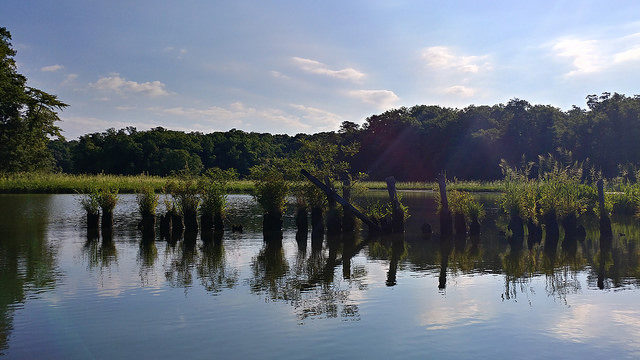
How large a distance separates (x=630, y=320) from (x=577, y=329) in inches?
55.8

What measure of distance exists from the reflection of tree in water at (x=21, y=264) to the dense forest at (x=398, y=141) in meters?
44.8

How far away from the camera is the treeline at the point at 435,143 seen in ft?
Result: 261

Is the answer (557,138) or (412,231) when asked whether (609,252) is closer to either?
(412,231)

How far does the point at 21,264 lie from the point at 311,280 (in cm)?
830

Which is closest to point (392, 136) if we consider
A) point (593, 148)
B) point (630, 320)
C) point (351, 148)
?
point (593, 148)

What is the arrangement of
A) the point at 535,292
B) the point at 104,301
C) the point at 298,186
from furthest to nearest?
the point at 298,186 → the point at 535,292 → the point at 104,301

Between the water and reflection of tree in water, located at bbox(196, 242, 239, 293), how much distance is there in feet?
Result: 0.11

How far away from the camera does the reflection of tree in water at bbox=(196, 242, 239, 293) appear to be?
480 inches

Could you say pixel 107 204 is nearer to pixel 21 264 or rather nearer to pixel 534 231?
pixel 21 264

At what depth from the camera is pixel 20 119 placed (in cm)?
6331

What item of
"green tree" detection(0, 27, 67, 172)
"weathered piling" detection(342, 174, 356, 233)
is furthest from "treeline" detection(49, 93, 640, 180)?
"weathered piling" detection(342, 174, 356, 233)

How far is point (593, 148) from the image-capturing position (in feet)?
260

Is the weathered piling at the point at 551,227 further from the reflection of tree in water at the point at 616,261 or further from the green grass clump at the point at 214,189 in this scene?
the green grass clump at the point at 214,189

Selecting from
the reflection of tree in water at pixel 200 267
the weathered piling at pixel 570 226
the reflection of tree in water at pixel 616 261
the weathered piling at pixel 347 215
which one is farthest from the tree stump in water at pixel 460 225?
the reflection of tree in water at pixel 200 267
